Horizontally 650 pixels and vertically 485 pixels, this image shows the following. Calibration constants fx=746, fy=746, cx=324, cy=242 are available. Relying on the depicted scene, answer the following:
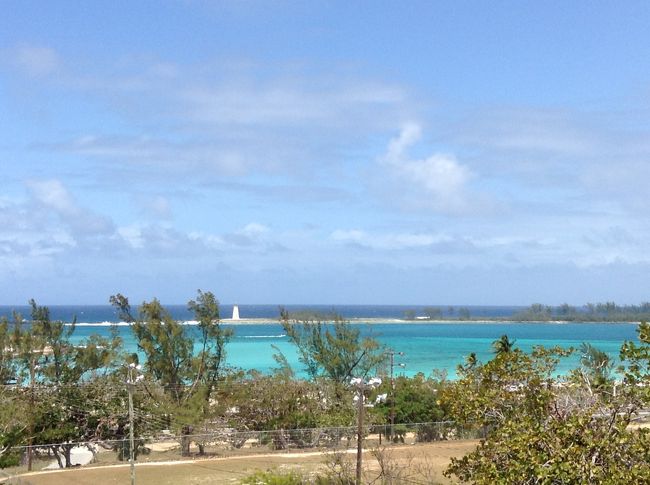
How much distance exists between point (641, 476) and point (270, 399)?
29.5 m

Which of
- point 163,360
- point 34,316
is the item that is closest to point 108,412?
point 163,360

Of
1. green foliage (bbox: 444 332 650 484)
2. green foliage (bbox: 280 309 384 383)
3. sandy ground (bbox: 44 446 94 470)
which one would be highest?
green foliage (bbox: 444 332 650 484)

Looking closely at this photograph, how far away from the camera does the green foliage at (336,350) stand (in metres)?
40.6

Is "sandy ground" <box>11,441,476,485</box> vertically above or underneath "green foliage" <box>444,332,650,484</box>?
underneath

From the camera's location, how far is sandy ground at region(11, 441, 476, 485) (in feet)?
90.0

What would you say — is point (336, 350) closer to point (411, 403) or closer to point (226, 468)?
point (411, 403)

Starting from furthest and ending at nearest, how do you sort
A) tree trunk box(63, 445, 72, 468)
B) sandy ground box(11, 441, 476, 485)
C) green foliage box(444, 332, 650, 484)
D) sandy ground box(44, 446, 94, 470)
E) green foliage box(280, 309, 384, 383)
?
green foliage box(280, 309, 384, 383) < sandy ground box(44, 446, 94, 470) < tree trunk box(63, 445, 72, 468) < sandy ground box(11, 441, 476, 485) < green foliage box(444, 332, 650, 484)

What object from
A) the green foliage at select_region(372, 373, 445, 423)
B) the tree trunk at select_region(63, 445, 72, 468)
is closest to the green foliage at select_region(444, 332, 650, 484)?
the tree trunk at select_region(63, 445, 72, 468)

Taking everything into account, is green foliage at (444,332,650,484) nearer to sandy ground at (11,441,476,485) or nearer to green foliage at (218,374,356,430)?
sandy ground at (11,441,476,485)

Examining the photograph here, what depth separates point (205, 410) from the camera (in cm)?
3534

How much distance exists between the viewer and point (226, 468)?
1178 inches

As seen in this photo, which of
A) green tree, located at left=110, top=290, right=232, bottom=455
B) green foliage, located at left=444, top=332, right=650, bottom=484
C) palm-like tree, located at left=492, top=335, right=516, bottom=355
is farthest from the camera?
green tree, located at left=110, top=290, right=232, bottom=455

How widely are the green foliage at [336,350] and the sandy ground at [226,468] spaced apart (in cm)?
736

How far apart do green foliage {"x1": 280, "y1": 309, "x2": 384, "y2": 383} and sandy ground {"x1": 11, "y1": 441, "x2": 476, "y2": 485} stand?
7.36m
